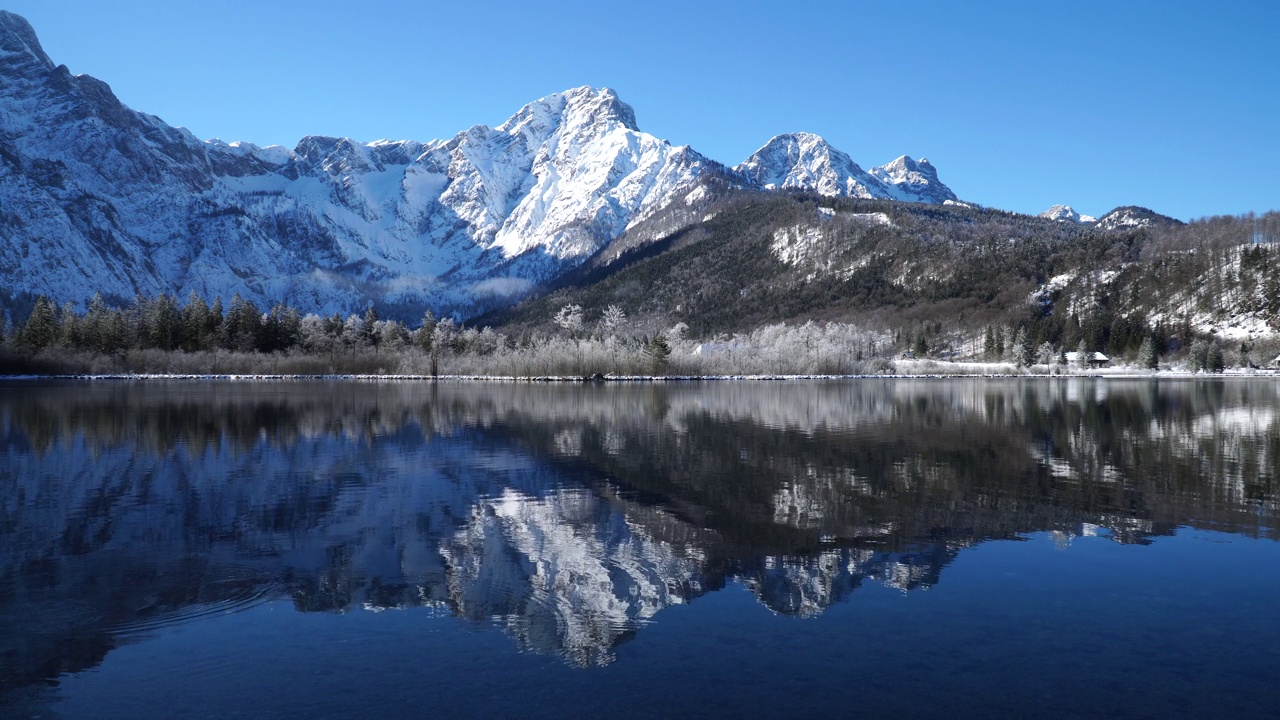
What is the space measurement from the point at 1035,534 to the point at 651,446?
1963 centimetres

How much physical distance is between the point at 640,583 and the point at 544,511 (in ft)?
23.7

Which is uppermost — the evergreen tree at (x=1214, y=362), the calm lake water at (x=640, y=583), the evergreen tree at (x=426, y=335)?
the evergreen tree at (x=426, y=335)

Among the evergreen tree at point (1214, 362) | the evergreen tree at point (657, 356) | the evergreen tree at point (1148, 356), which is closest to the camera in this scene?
the evergreen tree at point (657, 356)

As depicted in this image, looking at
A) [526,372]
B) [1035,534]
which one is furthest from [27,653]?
[526,372]

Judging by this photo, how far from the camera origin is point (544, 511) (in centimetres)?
2191

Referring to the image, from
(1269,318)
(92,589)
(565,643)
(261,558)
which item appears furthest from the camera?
(1269,318)

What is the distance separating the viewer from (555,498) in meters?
23.8

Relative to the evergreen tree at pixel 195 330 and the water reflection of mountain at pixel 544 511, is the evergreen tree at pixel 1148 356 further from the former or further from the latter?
the evergreen tree at pixel 195 330

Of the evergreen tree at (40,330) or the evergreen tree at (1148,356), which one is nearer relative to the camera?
the evergreen tree at (40,330)

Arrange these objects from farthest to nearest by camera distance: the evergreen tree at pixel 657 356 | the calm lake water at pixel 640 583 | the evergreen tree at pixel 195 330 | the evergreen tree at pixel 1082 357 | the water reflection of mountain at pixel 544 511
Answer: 1. the evergreen tree at pixel 1082 357
2. the evergreen tree at pixel 657 356
3. the evergreen tree at pixel 195 330
4. the water reflection of mountain at pixel 544 511
5. the calm lake water at pixel 640 583

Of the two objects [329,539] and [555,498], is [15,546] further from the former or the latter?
[555,498]

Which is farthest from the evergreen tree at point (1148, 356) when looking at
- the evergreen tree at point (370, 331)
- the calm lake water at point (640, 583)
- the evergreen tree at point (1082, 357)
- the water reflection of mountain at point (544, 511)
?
the calm lake water at point (640, 583)

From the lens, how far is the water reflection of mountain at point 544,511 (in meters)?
14.3

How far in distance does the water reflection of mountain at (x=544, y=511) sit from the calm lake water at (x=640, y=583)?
12 centimetres
